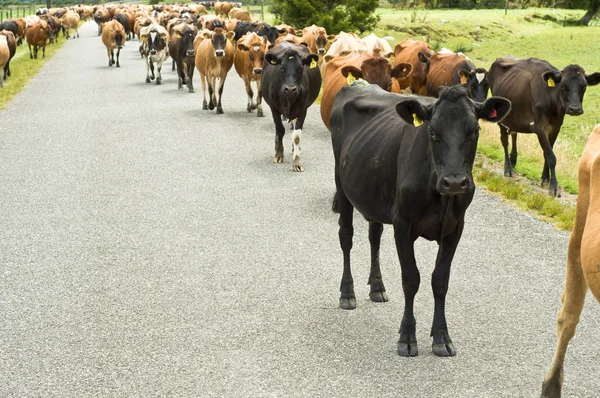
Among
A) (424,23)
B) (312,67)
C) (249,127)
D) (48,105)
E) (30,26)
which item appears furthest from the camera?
(424,23)

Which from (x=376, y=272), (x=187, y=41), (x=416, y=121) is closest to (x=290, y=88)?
(x=376, y=272)

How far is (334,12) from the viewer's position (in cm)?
4059

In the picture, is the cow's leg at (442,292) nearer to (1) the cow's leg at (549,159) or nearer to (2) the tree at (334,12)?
(1) the cow's leg at (549,159)

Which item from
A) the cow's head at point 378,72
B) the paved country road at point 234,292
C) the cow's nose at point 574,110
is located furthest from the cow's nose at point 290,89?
the cow's nose at point 574,110

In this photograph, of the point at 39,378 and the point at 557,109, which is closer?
the point at 39,378

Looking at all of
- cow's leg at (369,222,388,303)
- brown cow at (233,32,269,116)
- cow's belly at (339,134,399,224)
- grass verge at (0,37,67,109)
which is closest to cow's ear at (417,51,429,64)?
brown cow at (233,32,269,116)

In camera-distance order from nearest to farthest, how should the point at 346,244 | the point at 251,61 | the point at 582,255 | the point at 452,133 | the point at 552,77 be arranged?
the point at 582,255
the point at 452,133
the point at 346,244
the point at 552,77
the point at 251,61

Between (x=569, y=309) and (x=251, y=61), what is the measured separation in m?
15.4

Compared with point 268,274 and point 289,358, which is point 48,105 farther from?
point 289,358

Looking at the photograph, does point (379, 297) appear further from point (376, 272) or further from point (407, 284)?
point (407, 284)

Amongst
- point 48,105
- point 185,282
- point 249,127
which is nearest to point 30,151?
point 249,127

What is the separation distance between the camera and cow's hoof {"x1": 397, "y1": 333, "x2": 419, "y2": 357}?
6699 mm

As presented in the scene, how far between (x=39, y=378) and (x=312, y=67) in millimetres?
10001

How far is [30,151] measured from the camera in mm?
16328
